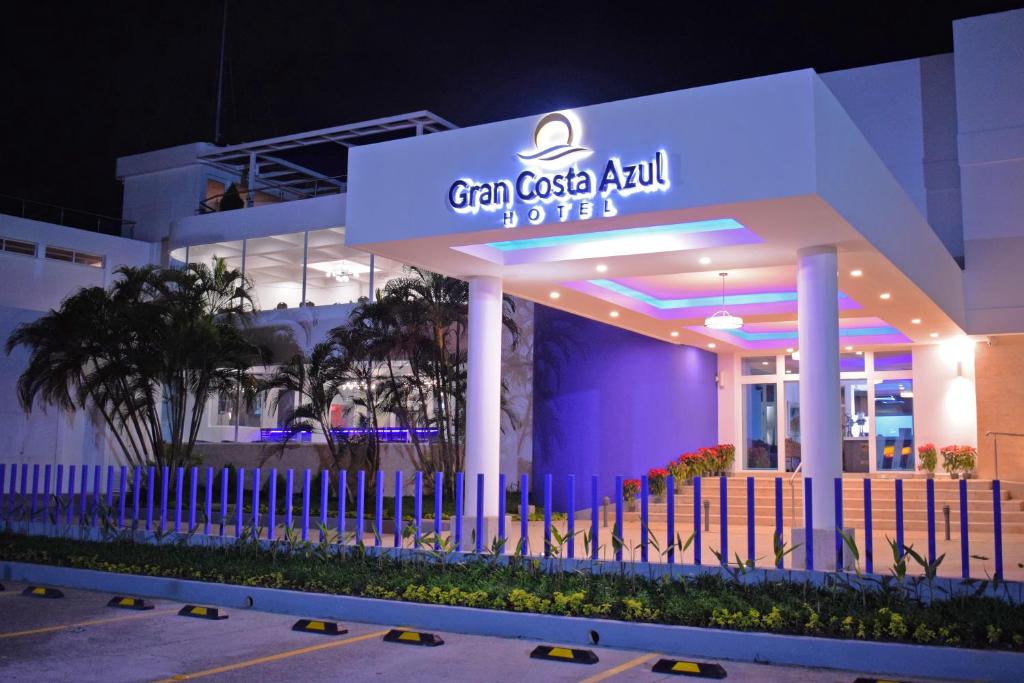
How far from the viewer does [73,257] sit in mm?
26906

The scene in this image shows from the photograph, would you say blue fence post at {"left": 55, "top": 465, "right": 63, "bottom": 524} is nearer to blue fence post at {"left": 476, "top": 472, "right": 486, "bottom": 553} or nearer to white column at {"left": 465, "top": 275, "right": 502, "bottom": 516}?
white column at {"left": 465, "top": 275, "right": 502, "bottom": 516}

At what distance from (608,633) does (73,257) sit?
23268 mm

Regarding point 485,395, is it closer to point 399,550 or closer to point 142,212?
point 399,550

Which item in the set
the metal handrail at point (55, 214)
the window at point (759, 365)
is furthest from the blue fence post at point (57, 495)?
the window at point (759, 365)

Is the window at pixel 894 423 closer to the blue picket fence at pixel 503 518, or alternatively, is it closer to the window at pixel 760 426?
the window at pixel 760 426

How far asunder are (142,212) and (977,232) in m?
24.2

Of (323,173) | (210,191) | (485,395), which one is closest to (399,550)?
(485,395)

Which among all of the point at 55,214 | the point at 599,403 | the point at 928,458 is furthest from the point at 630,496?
the point at 55,214

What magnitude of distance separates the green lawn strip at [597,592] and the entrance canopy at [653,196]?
12.8 ft

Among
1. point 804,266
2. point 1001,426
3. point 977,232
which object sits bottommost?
point 1001,426

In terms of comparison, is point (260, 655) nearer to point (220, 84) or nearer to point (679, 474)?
point (679, 474)

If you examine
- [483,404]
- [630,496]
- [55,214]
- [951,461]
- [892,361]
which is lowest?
[630,496]

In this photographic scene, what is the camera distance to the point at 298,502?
2122 centimetres

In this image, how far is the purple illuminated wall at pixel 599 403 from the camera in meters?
19.8
